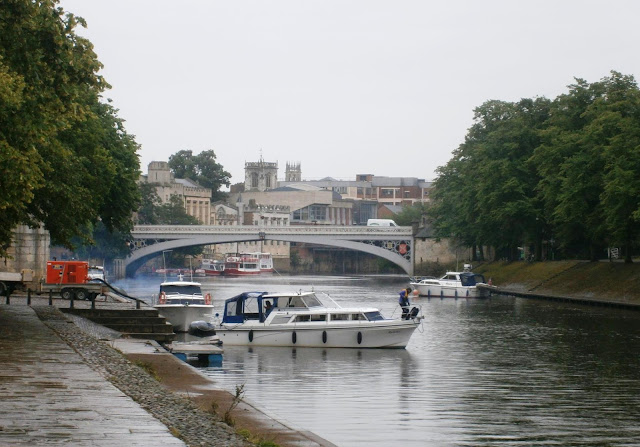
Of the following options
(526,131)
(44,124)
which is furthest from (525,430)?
(526,131)

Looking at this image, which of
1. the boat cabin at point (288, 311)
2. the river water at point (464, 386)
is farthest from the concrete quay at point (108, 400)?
the boat cabin at point (288, 311)

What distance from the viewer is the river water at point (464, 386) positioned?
24.2 metres

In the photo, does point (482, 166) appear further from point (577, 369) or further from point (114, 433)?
point (114, 433)

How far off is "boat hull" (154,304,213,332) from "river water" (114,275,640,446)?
24.3ft

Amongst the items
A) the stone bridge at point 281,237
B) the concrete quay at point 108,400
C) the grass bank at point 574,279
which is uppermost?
the stone bridge at point 281,237

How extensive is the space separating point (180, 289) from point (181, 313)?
5458mm

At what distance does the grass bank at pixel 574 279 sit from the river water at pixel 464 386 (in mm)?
16742

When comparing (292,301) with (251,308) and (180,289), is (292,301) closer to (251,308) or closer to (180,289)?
(251,308)

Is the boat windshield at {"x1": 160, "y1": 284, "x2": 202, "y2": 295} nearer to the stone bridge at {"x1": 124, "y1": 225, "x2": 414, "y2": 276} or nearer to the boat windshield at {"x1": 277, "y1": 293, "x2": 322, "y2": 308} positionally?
the boat windshield at {"x1": 277, "y1": 293, "x2": 322, "y2": 308}

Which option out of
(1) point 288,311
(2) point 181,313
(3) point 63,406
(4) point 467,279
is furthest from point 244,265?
(3) point 63,406

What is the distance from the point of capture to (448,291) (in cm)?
9556

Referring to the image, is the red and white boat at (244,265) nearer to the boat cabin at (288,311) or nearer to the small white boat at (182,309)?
the small white boat at (182,309)

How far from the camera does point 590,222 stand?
258 feet

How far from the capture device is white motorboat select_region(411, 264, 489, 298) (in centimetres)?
9331
